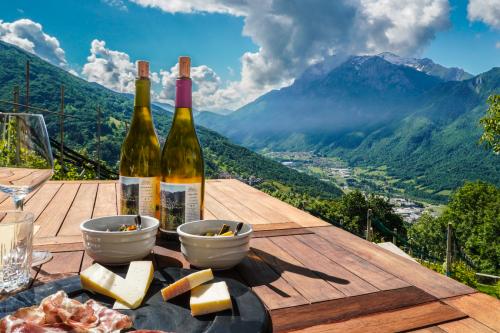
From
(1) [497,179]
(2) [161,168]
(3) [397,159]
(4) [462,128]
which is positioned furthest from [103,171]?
(4) [462,128]

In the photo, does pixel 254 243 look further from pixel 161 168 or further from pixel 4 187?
pixel 4 187

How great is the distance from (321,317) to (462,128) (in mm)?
169461

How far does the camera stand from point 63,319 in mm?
608

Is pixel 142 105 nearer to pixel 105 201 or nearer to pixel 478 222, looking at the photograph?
pixel 105 201

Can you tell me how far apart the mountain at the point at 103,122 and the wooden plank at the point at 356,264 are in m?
5.45

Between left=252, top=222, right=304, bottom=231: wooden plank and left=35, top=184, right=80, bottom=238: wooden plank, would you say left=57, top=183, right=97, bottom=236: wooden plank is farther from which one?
left=252, top=222, right=304, bottom=231: wooden plank

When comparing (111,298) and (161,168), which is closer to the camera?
(111,298)

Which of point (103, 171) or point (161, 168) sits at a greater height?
point (161, 168)

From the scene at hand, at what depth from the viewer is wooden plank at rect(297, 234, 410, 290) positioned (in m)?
1.00

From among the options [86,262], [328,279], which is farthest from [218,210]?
[328,279]

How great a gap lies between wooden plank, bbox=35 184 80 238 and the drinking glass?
22.1 inches

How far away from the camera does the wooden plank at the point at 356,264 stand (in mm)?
996

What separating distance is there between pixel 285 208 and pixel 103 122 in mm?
35101

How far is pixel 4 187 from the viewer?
100 cm
